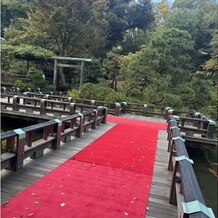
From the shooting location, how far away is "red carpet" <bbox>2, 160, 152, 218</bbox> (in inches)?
131

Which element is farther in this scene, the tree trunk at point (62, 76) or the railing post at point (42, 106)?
the tree trunk at point (62, 76)

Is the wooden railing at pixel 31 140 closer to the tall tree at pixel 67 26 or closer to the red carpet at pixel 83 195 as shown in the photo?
the red carpet at pixel 83 195

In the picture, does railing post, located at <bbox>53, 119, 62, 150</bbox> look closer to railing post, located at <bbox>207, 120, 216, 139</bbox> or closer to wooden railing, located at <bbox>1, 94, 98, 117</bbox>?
wooden railing, located at <bbox>1, 94, 98, 117</bbox>

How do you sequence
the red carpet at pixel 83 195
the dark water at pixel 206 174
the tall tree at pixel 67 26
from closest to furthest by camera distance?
the red carpet at pixel 83 195, the dark water at pixel 206 174, the tall tree at pixel 67 26

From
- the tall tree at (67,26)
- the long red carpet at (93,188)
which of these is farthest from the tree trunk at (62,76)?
the long red carpet at (93,188)

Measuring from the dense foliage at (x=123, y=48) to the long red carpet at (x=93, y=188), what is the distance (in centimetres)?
1016

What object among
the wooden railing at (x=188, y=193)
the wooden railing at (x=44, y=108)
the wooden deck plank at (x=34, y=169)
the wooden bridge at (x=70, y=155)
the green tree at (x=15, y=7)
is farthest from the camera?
the green tree at (x=15, y=7)

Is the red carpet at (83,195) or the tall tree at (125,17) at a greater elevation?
the tall tree at (125,17)

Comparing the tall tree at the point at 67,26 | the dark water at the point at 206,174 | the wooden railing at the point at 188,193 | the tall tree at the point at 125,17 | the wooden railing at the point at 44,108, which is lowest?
the dark water at the point at 206,174

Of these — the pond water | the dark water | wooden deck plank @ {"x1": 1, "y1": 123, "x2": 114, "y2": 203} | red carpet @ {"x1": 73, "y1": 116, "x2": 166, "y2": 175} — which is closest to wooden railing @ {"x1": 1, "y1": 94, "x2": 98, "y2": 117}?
the pond water

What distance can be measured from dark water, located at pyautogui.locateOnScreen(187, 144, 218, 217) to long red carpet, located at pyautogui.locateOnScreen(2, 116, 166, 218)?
9.24ft

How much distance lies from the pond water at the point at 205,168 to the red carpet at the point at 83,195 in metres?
4.25

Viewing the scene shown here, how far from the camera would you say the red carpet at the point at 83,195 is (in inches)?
131

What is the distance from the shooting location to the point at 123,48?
88.3 feet
